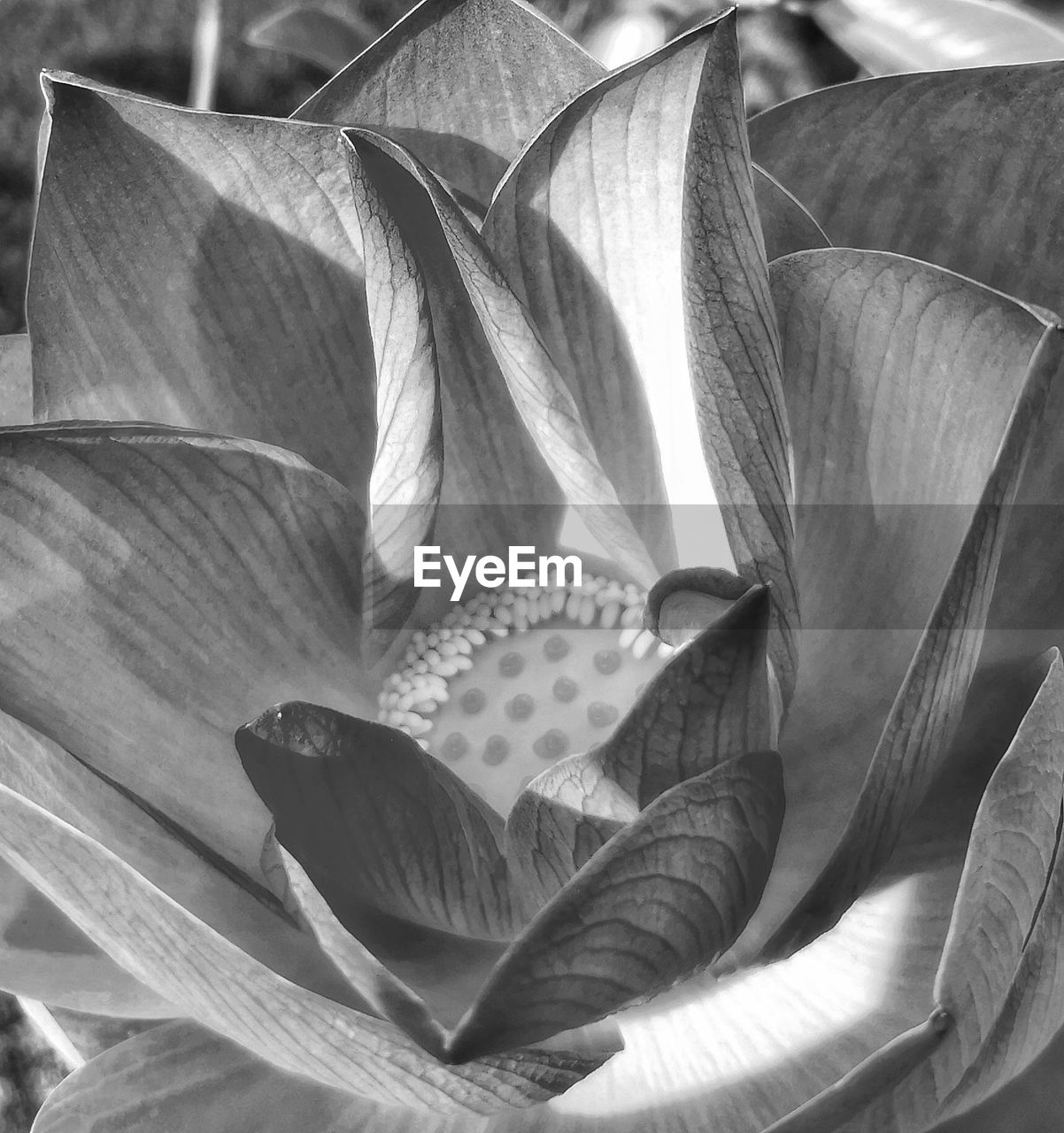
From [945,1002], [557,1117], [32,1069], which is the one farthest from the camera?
→ [32,1069]

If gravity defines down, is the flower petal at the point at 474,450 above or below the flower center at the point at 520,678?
above

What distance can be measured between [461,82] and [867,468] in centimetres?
21

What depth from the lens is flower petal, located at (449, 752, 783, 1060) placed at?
31 centimetres

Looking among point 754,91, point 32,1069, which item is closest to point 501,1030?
point 32,1069

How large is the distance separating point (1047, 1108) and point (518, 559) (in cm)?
28

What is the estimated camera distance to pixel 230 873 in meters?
0.42

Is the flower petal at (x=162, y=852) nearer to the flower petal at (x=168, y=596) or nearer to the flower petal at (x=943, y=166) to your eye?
the flower petal at (x=168, y=596)

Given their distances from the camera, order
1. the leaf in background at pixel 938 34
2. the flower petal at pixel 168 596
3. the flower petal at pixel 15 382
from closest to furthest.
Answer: the flower petal at pixel 168 596 → the flower petal at pixel 15 382 → the leaf in background at pixel 938 34

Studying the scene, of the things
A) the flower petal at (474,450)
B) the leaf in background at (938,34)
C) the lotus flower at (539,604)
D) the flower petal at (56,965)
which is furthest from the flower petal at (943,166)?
the flower petal at (56,965)

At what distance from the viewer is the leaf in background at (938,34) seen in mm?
718

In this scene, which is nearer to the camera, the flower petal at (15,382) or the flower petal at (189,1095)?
the flower petal at (189,1095)

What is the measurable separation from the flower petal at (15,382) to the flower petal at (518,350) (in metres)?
0.16

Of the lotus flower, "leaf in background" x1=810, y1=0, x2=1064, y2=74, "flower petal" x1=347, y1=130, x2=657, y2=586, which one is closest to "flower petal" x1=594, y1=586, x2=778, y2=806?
the lotus flower

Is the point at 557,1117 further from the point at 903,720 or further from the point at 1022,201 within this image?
the point at 1022,201
